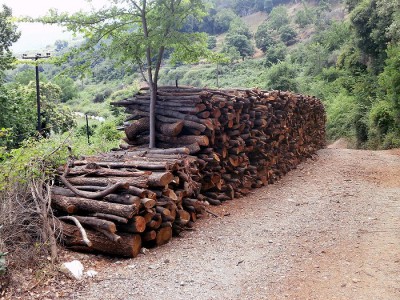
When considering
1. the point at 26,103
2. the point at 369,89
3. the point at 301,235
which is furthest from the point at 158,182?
the point at 369,89

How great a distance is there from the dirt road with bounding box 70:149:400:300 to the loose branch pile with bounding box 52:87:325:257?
13.9 inches

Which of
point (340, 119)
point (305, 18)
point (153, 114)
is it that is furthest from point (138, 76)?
point (305, 18)

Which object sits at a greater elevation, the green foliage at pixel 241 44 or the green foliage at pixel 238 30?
the green foliage at pixel 238 30

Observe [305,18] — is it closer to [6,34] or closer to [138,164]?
[6,34]

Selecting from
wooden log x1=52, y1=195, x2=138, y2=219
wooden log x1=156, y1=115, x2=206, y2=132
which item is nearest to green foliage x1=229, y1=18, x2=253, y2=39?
wooden log x1=156, y1=115, x2=206, y2=132

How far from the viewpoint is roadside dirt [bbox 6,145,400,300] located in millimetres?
4074

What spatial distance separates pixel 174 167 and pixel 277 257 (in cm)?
210

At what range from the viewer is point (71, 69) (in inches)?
331

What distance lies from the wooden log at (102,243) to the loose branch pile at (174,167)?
1 cm

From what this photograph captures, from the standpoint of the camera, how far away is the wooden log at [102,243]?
16.1 feet

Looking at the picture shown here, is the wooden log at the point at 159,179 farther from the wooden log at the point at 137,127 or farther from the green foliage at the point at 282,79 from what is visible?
the green foliage at the point at 282,79

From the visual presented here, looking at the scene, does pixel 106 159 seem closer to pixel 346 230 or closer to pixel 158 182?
pixel 158 182

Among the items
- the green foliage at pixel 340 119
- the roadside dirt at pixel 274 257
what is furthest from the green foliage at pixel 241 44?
the roadside dirt at pixel 274 257

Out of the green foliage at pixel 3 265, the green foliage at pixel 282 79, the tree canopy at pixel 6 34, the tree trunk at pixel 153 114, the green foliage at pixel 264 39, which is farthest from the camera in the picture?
the green foliage at pixel 264 39
